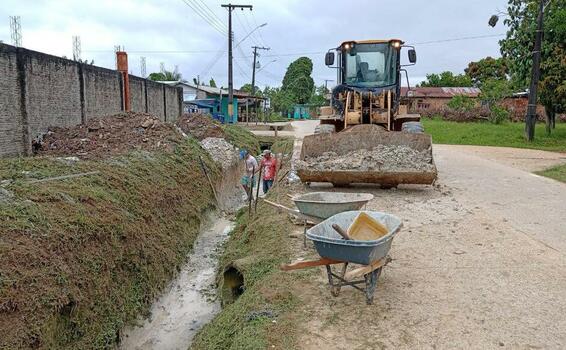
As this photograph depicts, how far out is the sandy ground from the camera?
452cm

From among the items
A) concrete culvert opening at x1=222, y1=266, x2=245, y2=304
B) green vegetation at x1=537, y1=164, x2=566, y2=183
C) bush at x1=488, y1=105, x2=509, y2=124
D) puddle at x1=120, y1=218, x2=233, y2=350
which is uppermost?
bush at x1=488, y1=105, x2=509, y2=124

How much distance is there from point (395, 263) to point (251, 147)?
18.2 meters

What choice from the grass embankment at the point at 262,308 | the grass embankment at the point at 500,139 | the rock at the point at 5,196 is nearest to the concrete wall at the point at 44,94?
the rock at the point at 5,196

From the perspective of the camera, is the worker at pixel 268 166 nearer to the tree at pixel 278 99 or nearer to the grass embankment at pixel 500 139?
the grass embankment at pixel 500 139

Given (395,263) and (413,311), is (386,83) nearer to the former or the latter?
(395,263)

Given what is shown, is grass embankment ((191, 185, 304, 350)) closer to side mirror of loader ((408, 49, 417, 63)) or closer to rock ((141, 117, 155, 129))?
side mirror of loader ((408, 49, 417, 63))

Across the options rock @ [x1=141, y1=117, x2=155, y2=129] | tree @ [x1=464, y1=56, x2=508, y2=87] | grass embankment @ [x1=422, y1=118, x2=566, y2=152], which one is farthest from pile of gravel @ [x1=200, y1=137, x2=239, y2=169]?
tree @ [x1=464, y1=56, x2=508, y2=87]

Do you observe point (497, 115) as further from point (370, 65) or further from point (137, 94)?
point (137, 94)

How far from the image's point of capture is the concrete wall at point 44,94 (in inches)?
457

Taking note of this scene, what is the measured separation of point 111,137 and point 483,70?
62.9 m

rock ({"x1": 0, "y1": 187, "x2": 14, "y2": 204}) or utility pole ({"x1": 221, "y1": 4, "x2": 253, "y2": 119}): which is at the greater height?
utility pole ({"x1": 221, "y1": 4, "x2": 253, "y2": 119})

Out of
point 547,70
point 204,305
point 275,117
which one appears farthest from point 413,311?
point 275,117

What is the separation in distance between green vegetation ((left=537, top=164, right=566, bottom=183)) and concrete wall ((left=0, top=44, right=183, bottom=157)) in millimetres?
14625

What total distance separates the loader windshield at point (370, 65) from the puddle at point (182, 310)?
6.55 meters
